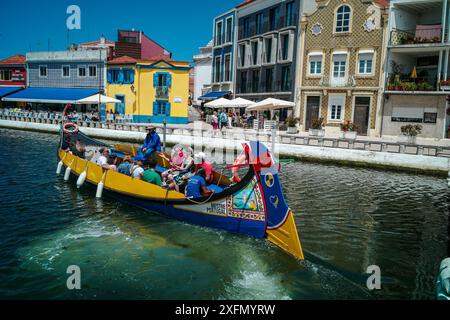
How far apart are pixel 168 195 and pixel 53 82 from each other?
36.5 m

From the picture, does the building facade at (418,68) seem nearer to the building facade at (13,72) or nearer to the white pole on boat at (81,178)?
the white pole on boat at (81,178)

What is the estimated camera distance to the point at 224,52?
4250 centimetres

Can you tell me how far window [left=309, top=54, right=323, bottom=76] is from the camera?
1225 inches

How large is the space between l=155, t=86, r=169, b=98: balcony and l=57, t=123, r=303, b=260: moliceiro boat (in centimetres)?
2534

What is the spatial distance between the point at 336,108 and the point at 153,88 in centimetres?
1725

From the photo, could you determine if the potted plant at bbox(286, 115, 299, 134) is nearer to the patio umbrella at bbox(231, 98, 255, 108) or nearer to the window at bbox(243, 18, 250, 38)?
the patio umbrella at bbox(231, 98, 255, 108)

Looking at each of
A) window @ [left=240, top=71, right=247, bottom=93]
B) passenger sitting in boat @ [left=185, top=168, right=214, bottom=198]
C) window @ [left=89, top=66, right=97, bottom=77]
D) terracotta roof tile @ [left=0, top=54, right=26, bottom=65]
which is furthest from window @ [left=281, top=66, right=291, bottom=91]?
Result: terracotta roof tile @ [left=0, top=54, right=26, bottom=65]

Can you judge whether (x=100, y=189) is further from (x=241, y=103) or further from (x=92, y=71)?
(x=92, y=71)

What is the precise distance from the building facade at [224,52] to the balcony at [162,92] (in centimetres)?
664

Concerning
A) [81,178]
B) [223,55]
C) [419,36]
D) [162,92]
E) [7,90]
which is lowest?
[81,178]

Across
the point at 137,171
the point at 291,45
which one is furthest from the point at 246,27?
the point at 137,171

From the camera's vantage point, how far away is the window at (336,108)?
1184 inches

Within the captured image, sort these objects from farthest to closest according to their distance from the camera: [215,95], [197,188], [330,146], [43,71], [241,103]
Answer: [43,71], [215,95], [241,103], [330,146], [197,188]
